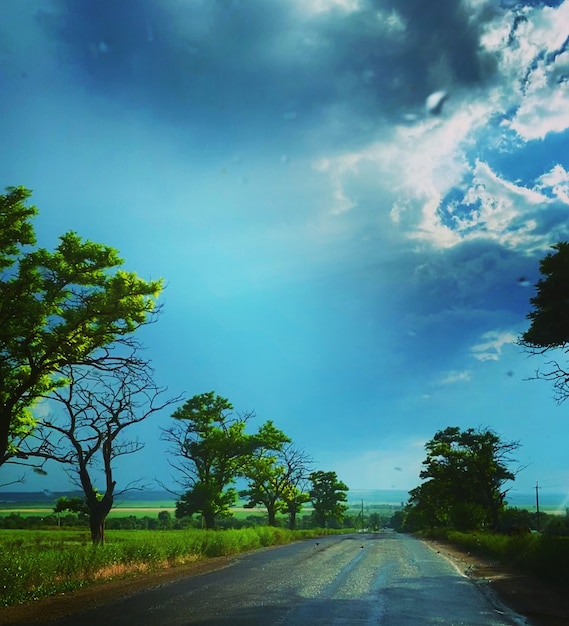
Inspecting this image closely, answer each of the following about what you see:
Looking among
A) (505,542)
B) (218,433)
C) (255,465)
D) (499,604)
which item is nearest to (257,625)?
(499,604)

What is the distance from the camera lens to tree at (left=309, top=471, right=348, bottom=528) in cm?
9438

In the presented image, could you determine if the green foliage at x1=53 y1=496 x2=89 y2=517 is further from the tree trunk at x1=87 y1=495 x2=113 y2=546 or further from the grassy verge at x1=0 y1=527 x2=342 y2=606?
the grassy verge at x1=0 y1=527 x2=342 y2=606

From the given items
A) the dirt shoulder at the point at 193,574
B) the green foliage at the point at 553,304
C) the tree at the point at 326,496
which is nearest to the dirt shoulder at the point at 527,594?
the dirt shoulder at the point at 193,574

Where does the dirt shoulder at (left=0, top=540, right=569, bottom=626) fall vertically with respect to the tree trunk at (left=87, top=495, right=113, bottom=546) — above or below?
below

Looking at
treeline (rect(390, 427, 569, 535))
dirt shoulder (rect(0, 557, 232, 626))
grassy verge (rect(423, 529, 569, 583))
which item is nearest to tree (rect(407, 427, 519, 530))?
treeline (rect(390, 427, 569, 535))

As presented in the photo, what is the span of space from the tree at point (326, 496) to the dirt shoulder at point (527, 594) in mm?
77568

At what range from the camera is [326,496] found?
95.3 m

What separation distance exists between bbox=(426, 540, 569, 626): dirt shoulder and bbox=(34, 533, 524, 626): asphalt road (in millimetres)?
464

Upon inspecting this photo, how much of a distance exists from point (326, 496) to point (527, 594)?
85.9 metres

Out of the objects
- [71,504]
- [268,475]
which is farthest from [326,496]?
[71,504]

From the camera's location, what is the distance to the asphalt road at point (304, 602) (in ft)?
30.0

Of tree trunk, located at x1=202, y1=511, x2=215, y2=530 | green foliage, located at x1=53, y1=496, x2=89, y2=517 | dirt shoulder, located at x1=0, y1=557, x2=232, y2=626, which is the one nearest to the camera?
dirt shoulder, located at x1=0, y1=557, x2=232, y2=626

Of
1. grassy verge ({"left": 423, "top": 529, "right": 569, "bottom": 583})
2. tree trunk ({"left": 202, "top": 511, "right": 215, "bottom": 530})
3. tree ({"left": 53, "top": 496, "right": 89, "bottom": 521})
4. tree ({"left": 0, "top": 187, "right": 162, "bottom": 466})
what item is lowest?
tree trunk ({"left": 202, "top": 511, "right": 215, "bottom": 530})

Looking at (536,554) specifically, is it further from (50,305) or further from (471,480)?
(471,480)
